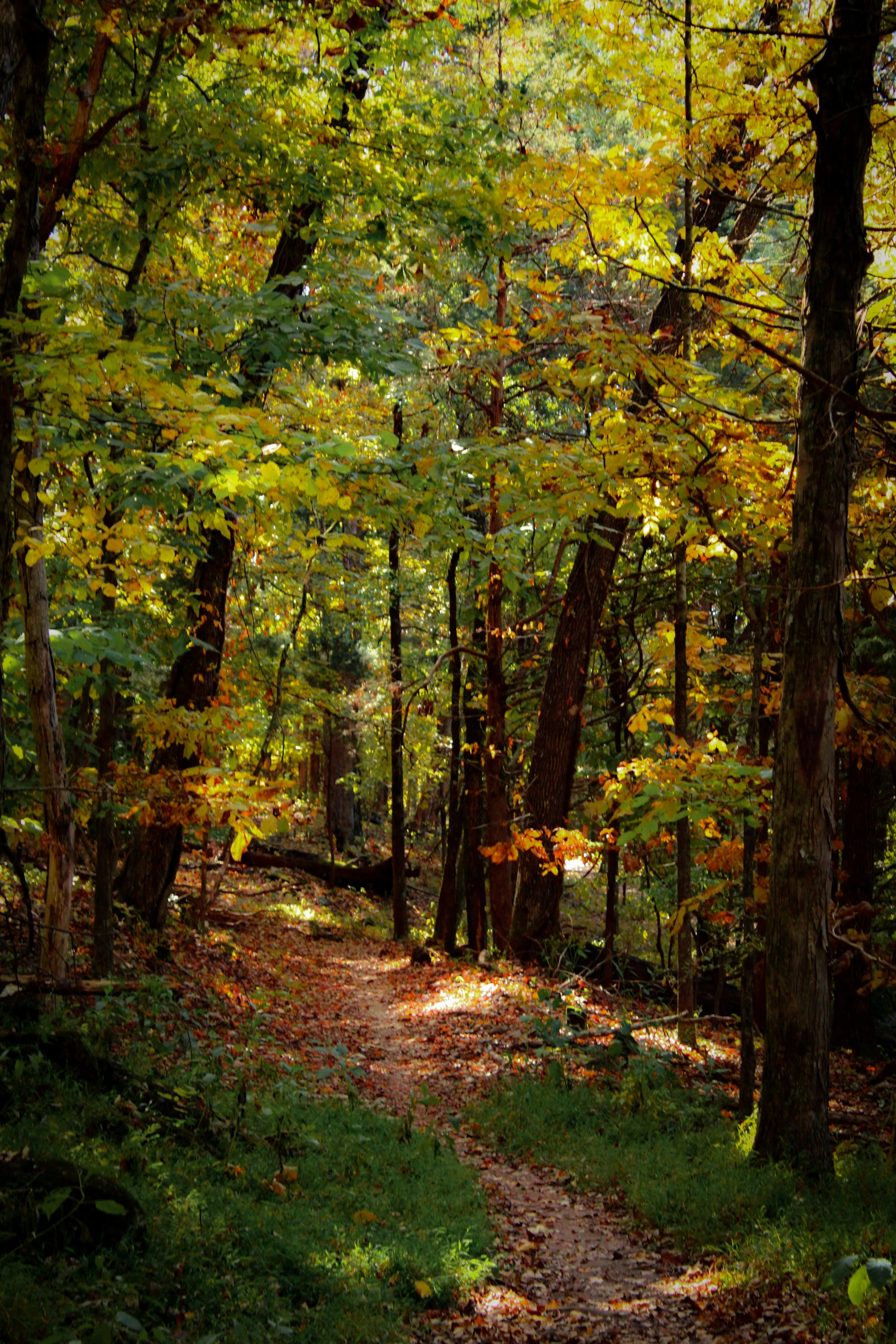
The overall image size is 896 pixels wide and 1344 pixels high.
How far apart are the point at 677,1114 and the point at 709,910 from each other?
1598mm

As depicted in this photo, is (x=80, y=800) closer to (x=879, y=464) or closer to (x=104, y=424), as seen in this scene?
(x=104, y=424)

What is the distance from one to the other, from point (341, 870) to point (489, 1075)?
567 inches

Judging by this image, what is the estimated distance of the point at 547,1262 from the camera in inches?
196

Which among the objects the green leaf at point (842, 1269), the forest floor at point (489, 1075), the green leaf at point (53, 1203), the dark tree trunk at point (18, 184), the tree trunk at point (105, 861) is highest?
the dark tree trunk at point (18, 184)

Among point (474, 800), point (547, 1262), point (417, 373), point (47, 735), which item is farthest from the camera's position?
point (474, 800)

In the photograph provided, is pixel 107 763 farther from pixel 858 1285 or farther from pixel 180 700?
pixel 858 1285

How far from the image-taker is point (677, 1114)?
7.14 metres

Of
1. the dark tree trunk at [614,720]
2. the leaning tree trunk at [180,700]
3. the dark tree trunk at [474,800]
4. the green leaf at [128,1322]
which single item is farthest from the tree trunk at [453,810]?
the green leaf at [128,1322]

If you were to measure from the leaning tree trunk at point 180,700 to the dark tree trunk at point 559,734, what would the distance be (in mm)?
4360

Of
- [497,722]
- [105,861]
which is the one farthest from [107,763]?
[497,722]

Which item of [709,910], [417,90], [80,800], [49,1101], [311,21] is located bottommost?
[49,1101]

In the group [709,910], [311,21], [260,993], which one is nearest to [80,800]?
[260,993]

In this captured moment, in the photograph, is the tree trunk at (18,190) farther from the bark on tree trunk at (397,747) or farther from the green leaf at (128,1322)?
the bark on tree trunk at (397,747)

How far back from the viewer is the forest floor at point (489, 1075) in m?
4.29
